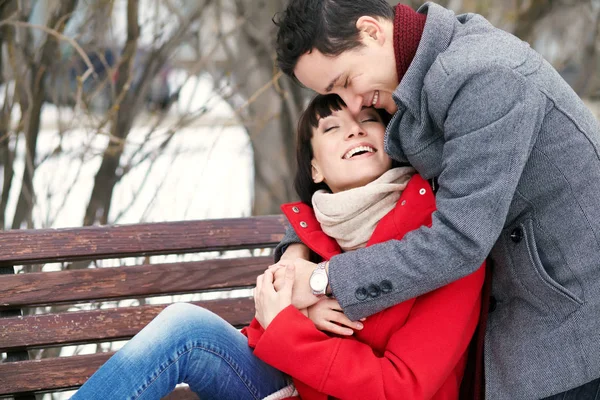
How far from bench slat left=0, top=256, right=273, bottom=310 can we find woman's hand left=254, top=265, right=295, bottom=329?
68 cm

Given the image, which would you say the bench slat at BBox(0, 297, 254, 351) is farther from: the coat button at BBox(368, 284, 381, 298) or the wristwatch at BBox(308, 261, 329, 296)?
the coat button at BBox(368, 284, 381, 298)

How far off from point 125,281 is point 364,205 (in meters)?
1.03

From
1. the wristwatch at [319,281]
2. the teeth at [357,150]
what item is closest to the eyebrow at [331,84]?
the teeth at [357,150]

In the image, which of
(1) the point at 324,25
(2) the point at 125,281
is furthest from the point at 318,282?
(2) the point at 125,281

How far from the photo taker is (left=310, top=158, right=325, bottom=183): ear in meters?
2.57

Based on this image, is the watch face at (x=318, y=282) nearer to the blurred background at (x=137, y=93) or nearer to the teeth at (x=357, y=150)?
the teeth at (x=357, y=150)

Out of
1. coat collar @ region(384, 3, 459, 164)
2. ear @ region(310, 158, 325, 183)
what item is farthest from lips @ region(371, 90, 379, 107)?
ear @ region(310, 158, 325, 183)

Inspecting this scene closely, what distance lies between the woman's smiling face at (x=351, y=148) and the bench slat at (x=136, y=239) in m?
0.68

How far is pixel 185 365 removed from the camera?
7.68 ft

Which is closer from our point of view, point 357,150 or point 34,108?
point 357,150

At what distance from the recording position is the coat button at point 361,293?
211 cm

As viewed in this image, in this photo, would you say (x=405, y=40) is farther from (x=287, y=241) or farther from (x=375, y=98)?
(x=287, y=241)

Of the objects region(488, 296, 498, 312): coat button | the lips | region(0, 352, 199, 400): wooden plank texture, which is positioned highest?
the lips

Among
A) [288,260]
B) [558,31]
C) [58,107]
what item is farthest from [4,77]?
[558,31]
